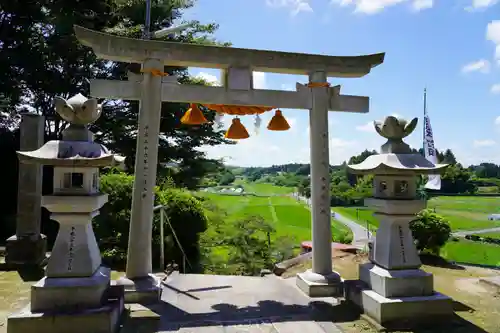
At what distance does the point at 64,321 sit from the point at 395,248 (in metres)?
4.52

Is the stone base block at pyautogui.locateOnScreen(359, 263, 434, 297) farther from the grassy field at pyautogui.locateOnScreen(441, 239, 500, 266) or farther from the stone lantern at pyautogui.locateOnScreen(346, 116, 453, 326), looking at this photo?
the grassy field at pyautogui.locateOnScreen(441, 239, 500, 266)

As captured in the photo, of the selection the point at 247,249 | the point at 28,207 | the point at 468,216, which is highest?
the point at 28,207

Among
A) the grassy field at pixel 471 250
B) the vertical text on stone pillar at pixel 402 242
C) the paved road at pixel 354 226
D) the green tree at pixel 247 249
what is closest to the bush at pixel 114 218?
the green tree at pixel 247 249

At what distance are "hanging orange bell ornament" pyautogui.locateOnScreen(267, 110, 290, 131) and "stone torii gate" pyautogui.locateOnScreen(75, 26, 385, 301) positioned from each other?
1.83ft

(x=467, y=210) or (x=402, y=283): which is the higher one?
(x=402, y=283)

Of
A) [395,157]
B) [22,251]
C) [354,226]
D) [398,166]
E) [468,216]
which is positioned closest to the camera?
[398,166]

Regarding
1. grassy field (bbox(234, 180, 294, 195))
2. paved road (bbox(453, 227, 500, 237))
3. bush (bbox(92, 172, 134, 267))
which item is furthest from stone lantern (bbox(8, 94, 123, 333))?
grassy field (bbox(234, 180, 294, 195))

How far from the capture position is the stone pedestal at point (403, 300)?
16.0 ft

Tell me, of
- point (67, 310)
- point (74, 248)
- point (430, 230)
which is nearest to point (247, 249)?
point (430, 230)

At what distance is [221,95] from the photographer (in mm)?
6309

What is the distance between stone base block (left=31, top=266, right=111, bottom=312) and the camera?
4.42 metres

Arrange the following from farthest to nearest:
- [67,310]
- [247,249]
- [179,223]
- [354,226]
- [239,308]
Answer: [354,226] → [247,249] → [179,223] → [239,308] → [67,310]

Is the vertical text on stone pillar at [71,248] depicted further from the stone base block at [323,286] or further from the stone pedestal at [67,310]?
the stone base block at [323,286]

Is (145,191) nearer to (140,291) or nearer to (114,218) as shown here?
(140,291)
